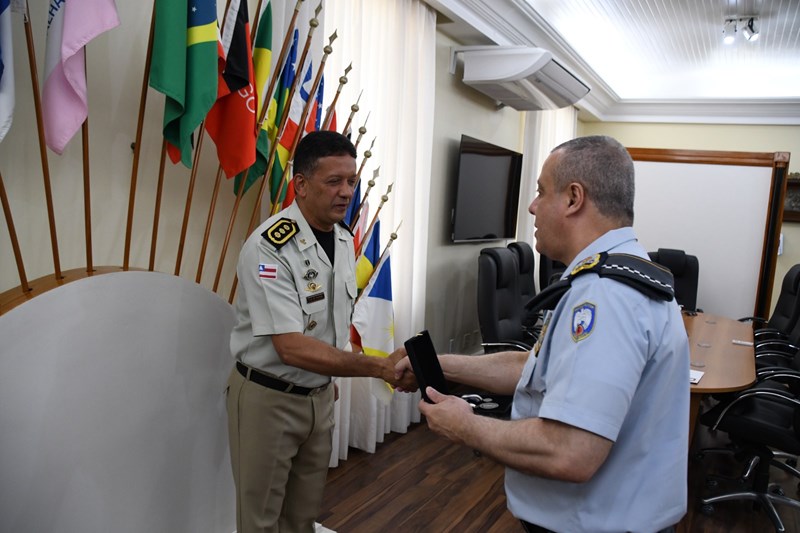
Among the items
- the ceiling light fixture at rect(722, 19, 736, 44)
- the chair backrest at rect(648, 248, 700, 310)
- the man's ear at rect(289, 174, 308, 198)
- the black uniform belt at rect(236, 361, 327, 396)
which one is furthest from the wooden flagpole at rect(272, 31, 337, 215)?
the chair backrest at rect(648, 248, 700, 310)

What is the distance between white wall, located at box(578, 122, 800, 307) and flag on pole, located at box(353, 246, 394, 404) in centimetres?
606

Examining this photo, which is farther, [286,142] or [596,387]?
[286,142]

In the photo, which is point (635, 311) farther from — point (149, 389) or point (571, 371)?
point (149, 389)

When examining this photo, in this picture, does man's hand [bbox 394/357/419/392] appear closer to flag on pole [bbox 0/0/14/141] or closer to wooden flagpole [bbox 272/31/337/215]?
wooden flagpole [bbox 272/31/337/215]

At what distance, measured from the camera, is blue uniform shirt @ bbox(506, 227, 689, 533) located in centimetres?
98

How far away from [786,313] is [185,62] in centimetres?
511

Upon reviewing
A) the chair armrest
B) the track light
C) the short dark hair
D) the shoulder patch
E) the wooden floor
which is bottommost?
the wooden floor

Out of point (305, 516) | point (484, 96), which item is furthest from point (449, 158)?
point (305, 516)

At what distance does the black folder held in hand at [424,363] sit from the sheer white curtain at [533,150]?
471 cm

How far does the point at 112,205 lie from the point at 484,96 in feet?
12.2

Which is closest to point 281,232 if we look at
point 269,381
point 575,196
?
point 269,381

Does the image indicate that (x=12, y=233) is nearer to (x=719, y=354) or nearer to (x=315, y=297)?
(x=315, y=297)

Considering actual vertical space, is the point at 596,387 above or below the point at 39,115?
below

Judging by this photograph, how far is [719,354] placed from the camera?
11.6 feet
